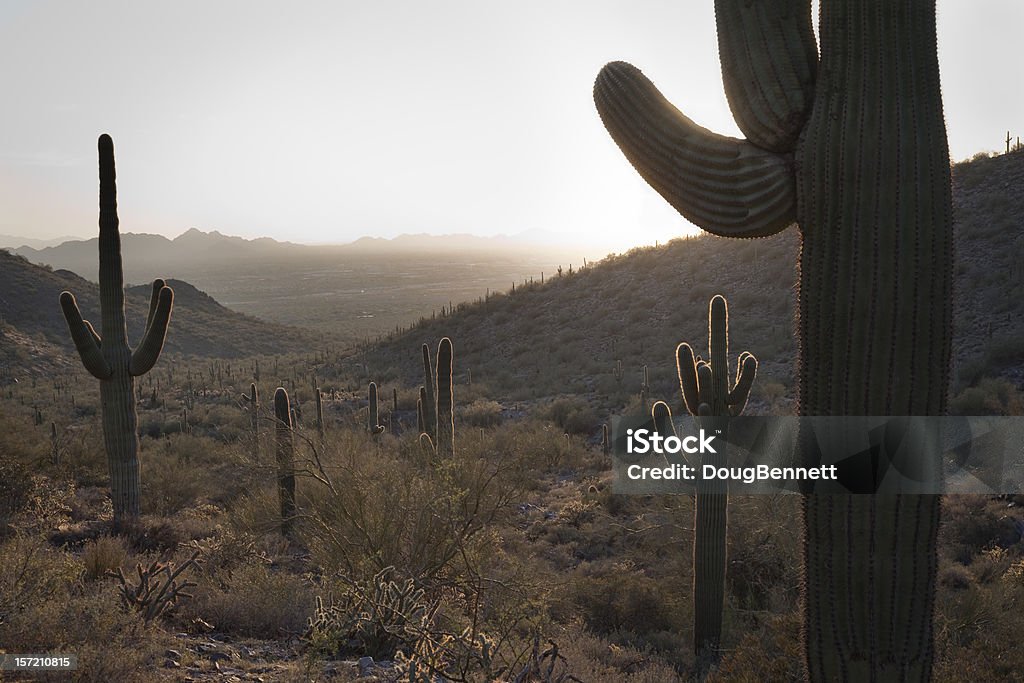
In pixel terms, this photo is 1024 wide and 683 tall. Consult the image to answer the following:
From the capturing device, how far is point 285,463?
914 cm

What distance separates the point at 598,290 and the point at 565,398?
1480 cm

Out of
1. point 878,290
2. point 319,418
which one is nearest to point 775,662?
point 878,290

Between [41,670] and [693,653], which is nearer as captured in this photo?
[41,670]

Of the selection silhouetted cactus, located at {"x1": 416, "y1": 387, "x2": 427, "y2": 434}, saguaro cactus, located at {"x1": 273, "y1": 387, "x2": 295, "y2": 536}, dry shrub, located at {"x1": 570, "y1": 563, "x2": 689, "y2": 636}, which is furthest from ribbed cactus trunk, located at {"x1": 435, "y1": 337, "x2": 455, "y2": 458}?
dry shrub, located at {"x1": 570, "y1": 563, "x2": 689, "y2": 636}

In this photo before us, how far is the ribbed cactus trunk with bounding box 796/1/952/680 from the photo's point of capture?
3430mm

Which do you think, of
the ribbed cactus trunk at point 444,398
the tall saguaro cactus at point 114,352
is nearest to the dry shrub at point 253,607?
the tall saguaro cactus at point 114,352

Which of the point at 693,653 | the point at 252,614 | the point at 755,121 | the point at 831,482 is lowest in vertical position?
the point at 693,653

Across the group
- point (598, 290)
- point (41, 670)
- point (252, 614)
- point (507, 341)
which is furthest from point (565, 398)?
point (41, 670)

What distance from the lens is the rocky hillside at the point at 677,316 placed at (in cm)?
2100

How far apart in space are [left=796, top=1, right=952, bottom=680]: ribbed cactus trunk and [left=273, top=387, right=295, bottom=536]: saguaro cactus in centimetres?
563

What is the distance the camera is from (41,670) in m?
4.84

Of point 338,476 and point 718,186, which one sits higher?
point 718,186

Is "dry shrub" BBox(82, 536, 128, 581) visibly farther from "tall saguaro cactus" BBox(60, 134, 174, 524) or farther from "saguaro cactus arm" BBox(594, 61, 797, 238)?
"saguaro cactus arm" BBox(594, 61, 797, 238)

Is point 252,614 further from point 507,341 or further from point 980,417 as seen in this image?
point 507,341
